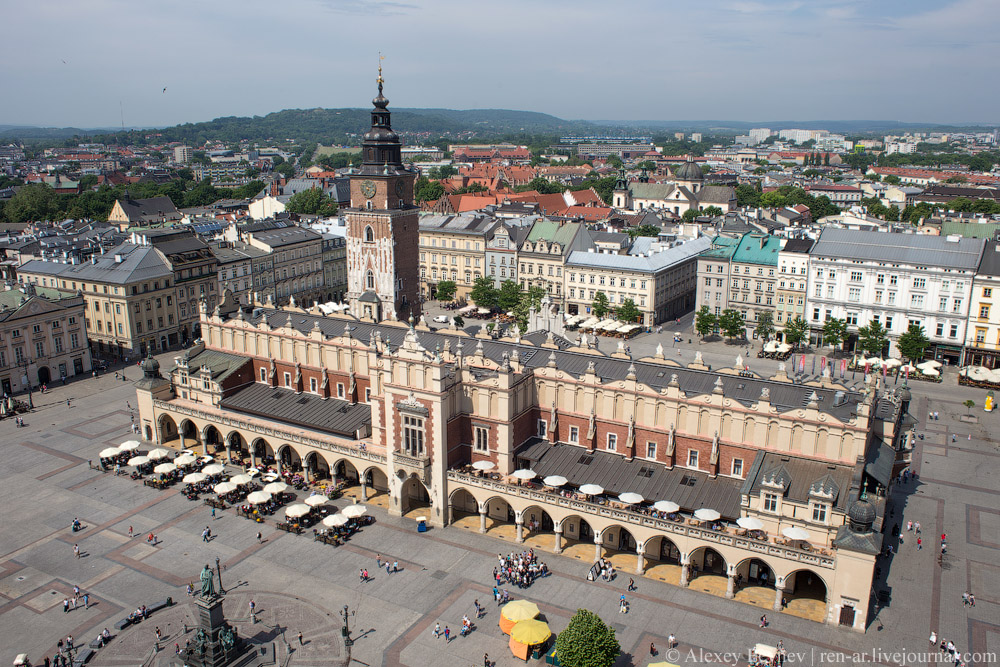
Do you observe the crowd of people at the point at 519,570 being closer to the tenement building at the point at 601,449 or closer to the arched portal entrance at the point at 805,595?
the tenement building at the point at 601,449

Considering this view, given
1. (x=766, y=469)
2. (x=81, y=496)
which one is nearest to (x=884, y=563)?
(x=766, y=469)

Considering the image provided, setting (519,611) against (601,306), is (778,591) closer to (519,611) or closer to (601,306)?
(519,611)

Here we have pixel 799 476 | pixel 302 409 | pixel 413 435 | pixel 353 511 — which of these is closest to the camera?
pixel 799 476

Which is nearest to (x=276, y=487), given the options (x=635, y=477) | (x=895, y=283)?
(x=635, y=477)

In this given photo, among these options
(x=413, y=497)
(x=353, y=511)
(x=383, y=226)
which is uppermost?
(x=383, y=226)

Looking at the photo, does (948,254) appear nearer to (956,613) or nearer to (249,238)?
(956,613)

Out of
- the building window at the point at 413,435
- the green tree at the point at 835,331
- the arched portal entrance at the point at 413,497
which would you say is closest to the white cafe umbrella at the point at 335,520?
the arched portal entrance at the point at 413,497
